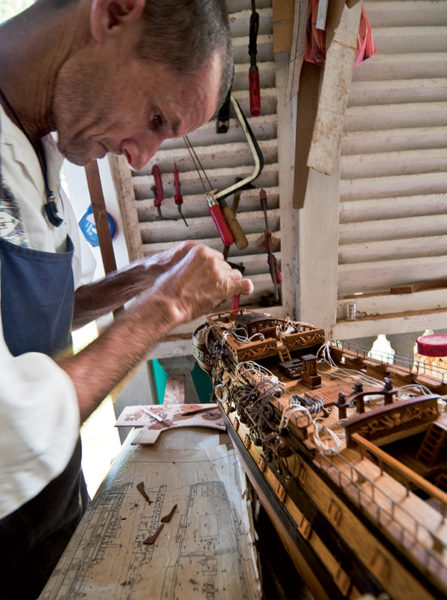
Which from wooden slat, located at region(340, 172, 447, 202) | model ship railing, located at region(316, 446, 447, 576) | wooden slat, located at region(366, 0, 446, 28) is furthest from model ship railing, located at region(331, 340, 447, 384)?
wooden slat, located at region(366, 0, 446, 28)

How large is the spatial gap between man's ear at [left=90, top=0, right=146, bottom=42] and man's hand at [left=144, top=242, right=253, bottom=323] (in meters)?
0.76

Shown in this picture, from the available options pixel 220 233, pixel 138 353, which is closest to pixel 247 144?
pixel 220 233

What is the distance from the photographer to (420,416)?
114 centimetres

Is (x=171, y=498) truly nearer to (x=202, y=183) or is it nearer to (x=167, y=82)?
(x=167, y=82)

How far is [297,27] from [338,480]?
3.21 metres

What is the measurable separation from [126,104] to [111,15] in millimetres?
238

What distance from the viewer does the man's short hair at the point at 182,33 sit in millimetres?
984

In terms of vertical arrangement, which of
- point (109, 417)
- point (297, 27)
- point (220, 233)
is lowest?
point (109, 417)

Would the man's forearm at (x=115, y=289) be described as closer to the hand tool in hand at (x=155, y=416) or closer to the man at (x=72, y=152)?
the man at (x=72, y=152)

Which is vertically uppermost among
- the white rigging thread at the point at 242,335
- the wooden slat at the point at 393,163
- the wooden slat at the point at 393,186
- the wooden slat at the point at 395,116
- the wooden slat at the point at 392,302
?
the wooden slat at the point at 395,116

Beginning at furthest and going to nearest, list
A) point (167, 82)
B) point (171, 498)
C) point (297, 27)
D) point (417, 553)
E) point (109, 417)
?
point (109, 417) < point (297, 27) < point (171, 498) < point (167, 82) < point (417, 553)

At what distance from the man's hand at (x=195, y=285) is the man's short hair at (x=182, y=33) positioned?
25.6 inches

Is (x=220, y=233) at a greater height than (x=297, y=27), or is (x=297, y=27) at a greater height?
(x=297, y=27)

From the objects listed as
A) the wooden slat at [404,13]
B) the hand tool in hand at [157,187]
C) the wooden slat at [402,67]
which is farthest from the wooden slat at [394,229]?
the hand tool in hand at [157,187]
